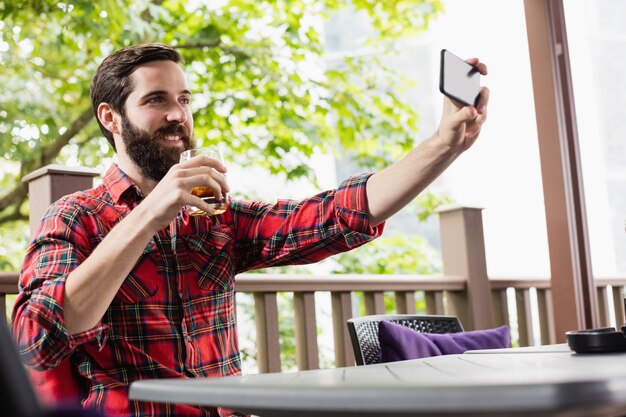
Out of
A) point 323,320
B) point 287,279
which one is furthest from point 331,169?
point 287,279

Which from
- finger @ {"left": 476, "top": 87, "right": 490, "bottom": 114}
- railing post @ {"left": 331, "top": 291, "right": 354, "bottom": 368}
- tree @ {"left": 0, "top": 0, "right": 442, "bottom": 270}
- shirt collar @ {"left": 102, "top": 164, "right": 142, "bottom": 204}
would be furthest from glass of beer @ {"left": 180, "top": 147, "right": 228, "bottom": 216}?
tree @ {"left": 0, "top": 0, "right": 442, "bottom": 270}

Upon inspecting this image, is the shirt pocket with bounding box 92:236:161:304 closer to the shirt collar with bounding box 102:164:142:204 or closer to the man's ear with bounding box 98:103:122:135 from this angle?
the shirt collar with bounding box 102:164:142:204

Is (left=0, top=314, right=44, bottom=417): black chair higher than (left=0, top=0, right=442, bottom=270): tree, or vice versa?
(left=0, top=0, right=442, bottom=270): tree

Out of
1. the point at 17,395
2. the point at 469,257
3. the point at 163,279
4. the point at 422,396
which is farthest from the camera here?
the point at 469,257

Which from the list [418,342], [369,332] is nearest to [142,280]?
[369,332]

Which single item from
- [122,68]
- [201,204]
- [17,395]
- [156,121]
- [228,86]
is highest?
[228,86]

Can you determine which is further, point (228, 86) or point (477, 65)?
point (228, 86)

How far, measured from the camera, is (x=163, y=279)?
169 cm

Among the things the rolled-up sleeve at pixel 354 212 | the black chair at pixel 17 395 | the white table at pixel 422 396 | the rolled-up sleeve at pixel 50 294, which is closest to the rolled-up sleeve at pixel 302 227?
the rolled-up sleeve at pixel 354 212

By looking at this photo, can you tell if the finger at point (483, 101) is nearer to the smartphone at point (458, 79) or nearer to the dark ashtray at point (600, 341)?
the smartphone at point (458, 79)

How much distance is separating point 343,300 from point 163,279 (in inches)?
39.0

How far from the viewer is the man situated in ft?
4.78

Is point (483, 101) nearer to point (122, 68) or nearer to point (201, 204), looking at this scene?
point (201, 204)

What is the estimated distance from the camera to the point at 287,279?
2.35 m
